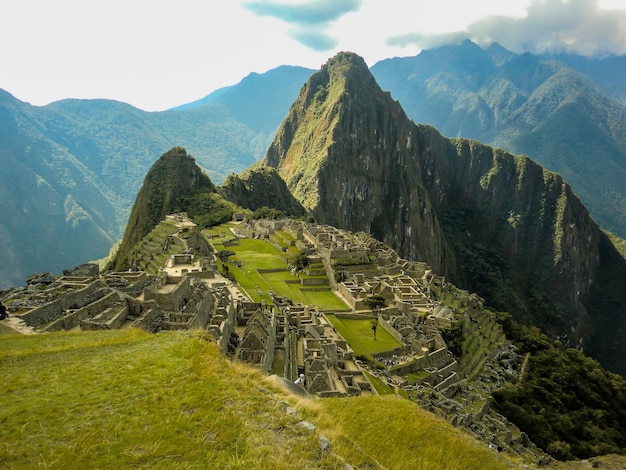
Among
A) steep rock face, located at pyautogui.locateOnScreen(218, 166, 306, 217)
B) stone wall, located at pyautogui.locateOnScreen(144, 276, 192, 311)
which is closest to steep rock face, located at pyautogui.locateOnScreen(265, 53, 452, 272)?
steep rock face, located at pyautogui.locateOnScreen(218, 166, 306, 217)

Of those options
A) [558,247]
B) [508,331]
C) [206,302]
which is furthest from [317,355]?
[558,247]

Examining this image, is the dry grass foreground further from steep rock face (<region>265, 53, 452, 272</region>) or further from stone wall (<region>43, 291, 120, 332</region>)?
steep rock face (<region>265, 53, 452, 272</region>)

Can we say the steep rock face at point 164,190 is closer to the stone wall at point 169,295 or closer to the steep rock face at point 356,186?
the steep rock face at point 356,186

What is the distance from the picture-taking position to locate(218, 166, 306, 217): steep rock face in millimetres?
124188

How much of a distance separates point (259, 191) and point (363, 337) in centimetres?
10001

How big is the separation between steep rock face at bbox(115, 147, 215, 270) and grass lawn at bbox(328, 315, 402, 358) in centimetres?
6188

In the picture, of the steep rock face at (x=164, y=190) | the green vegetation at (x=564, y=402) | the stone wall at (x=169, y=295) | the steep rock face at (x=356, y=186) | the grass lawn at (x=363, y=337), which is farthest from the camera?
the steep rock face at (x=356, y=186)

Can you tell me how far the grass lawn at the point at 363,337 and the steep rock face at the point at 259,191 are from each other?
8411 centimetres

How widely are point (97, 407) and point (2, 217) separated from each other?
12753 centimetres

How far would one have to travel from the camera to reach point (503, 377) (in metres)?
40.4

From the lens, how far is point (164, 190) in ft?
342

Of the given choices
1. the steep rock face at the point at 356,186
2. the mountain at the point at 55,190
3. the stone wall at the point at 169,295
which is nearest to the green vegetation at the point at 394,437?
the stone wall at the point at 169,295

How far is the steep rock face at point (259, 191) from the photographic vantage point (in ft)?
407

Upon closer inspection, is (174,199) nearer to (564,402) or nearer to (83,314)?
(564,402)
